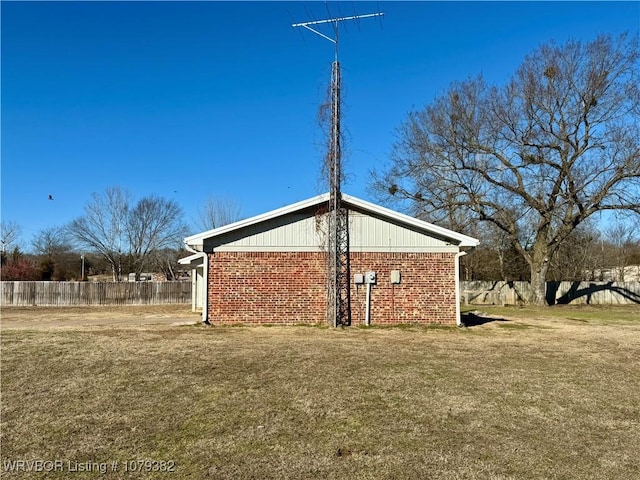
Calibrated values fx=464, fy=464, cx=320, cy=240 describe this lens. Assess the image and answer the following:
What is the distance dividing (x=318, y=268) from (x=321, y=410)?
834 cm

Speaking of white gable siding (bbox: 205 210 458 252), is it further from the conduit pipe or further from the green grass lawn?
the green grass lawn

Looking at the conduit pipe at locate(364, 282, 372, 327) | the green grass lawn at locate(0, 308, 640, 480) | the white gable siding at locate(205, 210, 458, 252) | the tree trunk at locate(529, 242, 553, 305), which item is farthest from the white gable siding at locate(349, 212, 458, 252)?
the tree trunk at locate(529, 242, 553, 305)

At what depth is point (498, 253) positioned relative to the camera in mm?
36781

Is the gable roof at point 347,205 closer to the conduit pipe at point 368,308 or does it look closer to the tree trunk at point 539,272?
the conduit pipe at point 368,308

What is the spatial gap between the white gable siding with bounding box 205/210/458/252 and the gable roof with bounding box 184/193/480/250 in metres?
0.17

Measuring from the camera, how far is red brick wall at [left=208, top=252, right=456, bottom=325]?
13.2m

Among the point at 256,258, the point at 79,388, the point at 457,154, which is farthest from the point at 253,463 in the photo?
the point at 457,154

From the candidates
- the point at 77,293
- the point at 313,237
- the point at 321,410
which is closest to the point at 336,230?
the point at 313,237

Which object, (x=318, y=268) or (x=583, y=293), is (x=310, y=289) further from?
(x=583, y=293)

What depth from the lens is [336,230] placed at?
43.4 ft

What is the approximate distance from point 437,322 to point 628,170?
1564 centimetres

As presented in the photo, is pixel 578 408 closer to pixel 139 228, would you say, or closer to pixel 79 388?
pixel 79 388

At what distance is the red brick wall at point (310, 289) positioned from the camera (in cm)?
1323

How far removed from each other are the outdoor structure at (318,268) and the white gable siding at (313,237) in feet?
0.09
